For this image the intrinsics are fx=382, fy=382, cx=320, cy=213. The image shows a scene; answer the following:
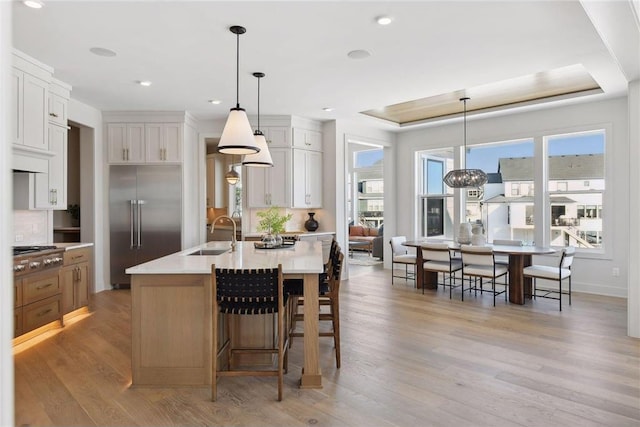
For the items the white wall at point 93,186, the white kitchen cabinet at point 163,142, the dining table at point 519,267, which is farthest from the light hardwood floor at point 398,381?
the white kitchen cabinet at point 163,142

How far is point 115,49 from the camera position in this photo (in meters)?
3.66

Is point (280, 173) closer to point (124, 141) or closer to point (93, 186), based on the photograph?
point (124, 141)

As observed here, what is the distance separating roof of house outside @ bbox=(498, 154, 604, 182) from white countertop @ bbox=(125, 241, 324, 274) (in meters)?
4.39

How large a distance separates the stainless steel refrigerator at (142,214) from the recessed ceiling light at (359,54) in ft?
11.4

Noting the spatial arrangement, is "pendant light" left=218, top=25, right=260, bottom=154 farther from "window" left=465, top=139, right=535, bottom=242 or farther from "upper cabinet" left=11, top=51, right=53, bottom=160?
"window" left=465, top=139, right=535, bottom=242

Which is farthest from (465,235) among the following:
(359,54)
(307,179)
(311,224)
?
(359,54)

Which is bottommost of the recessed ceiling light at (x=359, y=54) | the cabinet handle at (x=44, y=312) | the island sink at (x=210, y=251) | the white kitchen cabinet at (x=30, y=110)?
the cabinet handle at (x=44, y=312)

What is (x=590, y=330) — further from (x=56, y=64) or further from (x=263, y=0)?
(x=56, y=64)

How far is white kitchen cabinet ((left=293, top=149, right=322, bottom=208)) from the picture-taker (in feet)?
21.5

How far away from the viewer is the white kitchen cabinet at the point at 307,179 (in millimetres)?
6543

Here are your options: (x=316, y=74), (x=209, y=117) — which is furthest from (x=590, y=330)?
(x=209, y=117)

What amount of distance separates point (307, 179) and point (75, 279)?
12.2 feet

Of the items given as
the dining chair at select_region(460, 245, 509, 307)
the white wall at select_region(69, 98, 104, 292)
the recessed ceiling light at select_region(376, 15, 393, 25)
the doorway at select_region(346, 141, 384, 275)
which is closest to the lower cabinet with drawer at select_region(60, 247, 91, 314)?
the white wall at select_region(69, 98, 104, 292)

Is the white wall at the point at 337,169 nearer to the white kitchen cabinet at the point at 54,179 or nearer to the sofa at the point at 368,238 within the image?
the sofa at the point at 368,238
